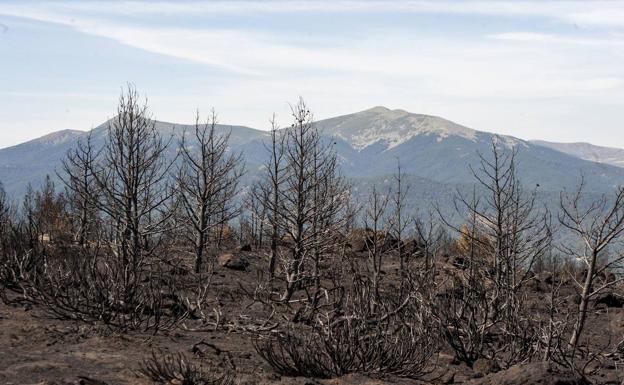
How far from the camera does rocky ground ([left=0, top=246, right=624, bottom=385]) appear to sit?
9.18m

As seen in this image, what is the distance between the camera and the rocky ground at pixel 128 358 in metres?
9.18

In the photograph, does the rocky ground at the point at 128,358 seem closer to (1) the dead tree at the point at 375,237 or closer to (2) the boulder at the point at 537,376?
(2) the boulder at the point at 537,376

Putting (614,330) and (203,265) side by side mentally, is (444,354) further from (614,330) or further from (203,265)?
(203,265)

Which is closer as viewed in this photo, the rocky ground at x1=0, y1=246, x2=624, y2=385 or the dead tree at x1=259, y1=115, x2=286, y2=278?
the rocky ground at x1=0, y1=246, x2=624, y2=385

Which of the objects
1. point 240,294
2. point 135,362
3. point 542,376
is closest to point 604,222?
point 542,376

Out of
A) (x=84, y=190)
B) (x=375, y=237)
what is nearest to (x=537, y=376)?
(x=375, y=237)

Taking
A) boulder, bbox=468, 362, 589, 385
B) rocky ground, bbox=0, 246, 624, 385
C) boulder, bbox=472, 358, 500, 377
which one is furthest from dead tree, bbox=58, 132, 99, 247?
boulder, bbox=468, 362, 589, 385

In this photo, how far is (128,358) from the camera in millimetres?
10781

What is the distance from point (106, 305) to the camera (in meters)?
13.4

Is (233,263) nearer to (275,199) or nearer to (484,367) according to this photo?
(275,199)

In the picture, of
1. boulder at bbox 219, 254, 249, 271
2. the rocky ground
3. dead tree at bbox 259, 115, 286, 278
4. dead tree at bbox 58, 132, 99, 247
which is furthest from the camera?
boulder at bbox 219, 254, 249, 271

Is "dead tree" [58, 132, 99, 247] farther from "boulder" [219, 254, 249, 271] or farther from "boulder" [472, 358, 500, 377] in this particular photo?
"boulder" [472, 358, 500, 377]

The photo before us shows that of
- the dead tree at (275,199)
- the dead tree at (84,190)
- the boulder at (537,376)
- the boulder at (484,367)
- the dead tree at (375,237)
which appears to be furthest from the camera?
the dead tree at (275,199)

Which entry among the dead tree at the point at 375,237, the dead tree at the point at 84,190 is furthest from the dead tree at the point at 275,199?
the dead tree at the point at 84,190
